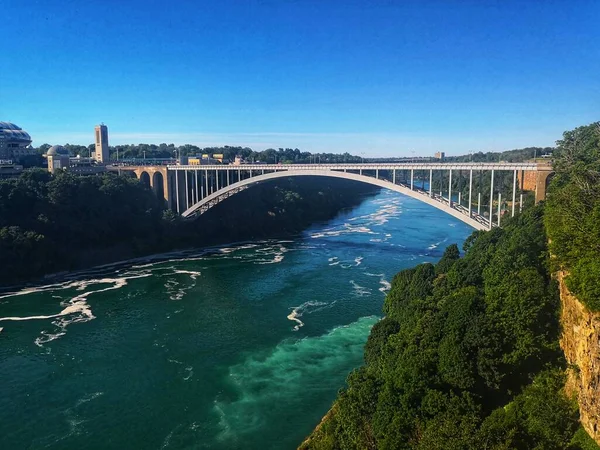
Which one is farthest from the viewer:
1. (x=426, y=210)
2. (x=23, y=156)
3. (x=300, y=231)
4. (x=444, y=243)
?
(x=426, y=210)

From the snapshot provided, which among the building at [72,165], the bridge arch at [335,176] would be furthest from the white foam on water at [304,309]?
the building at [72,165]

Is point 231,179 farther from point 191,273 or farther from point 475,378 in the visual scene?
point 475,378

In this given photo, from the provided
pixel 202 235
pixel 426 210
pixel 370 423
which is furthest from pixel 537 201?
pixel 426 210

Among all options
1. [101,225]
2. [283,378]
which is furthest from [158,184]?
[283,378]

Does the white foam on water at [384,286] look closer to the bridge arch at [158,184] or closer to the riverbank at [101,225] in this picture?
the riverbank at [101,225]

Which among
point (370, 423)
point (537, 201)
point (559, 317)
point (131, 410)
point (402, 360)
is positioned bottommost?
point (131, 410)

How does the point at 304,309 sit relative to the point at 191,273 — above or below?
below

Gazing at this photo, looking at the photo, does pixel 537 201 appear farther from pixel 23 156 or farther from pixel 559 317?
pixel 23 156

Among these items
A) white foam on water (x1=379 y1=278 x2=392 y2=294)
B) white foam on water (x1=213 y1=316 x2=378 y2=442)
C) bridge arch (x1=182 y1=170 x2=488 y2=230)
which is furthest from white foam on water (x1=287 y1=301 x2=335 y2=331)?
bridge arch (x1=182 y1=170 x2=488 y2=230)
